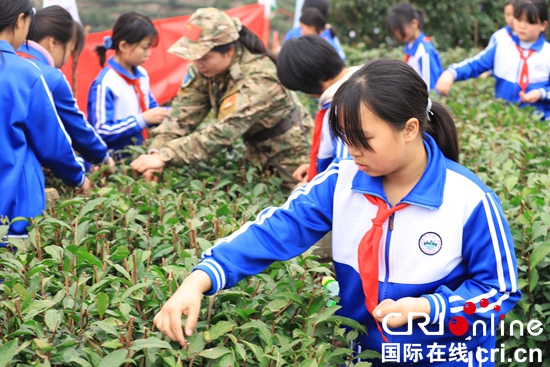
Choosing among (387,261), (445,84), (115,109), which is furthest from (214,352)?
(445,84)

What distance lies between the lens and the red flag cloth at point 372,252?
79.7 inches

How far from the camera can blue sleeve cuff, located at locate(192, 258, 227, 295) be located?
6.25ft

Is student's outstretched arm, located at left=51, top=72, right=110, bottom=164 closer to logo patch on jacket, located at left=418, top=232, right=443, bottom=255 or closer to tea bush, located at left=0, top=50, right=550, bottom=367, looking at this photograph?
tea bush, located at left=0, top=50, right=550, bottom=367

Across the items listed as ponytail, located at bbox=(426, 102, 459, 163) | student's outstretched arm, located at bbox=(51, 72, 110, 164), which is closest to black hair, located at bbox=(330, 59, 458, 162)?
ponytail, located at bbox=(426, 102, 459, 163)

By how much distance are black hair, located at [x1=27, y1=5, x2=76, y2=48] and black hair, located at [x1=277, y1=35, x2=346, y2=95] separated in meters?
1.24

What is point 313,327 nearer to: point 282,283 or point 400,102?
point 282,283

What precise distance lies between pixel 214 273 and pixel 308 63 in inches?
64.9

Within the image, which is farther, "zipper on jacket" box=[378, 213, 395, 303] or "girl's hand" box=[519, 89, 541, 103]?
"girl's hand" box=[519, 89, 541, 103]

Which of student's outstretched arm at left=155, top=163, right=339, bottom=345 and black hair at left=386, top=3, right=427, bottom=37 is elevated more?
student's outstretched arm at left=155, top=163, right=339, bottom=345

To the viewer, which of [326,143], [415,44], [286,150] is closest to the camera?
[326,143]

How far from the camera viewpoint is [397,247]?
2041mm

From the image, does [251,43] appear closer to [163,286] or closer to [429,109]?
[429,109]

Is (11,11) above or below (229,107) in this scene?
above

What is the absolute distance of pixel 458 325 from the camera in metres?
1.98
